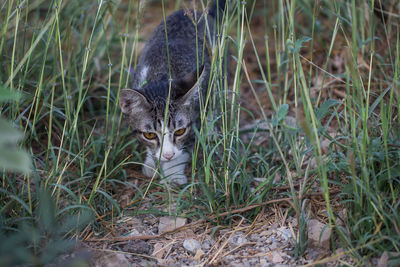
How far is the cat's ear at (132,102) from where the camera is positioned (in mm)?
3027

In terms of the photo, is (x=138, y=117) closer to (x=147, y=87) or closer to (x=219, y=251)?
(x=147, y=87)

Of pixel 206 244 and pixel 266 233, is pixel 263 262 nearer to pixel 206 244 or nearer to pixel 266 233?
pixel 266 233

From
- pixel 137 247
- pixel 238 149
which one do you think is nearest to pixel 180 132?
pixel 238 149

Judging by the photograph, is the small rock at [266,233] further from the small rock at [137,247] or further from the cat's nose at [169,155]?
the cat's nose at [169,155]

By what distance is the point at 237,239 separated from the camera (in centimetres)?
254

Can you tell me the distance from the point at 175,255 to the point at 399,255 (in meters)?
1.20

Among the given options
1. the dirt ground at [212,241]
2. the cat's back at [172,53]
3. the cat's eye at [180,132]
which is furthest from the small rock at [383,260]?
the cat's back at [172,53]

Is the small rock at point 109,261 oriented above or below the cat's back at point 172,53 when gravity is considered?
below

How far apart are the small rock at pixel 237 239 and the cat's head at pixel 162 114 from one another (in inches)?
31.7

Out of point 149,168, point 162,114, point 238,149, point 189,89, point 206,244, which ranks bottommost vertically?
point 206,244

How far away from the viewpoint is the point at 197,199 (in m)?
2.75

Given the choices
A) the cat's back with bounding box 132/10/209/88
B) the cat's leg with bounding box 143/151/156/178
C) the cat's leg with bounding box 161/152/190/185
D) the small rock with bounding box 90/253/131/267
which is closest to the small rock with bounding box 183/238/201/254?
the small rock with bounding box 90/253/131/267

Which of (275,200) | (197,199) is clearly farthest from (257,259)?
(197,199)

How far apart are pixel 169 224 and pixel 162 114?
849 mm
